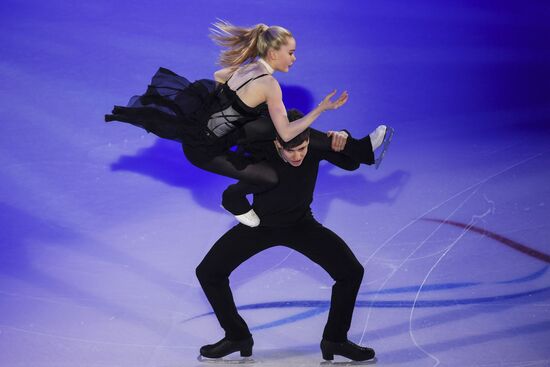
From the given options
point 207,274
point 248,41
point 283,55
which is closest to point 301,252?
point 207,274

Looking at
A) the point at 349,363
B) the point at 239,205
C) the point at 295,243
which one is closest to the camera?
the point at 239,205

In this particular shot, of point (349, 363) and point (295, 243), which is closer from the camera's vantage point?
point (295, 243)

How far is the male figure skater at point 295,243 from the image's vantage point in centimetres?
428

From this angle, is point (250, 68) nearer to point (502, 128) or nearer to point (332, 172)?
point (332, 172)

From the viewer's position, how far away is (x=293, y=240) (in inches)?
170

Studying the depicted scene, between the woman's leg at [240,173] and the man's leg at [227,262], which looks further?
the man's leg at [227,262]

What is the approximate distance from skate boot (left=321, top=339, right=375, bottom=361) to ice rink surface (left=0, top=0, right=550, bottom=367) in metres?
0.08

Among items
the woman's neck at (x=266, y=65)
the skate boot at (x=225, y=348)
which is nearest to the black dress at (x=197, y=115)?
the woman's neck at (x=266, y=65)

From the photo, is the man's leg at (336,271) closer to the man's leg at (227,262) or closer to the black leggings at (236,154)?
the man's leg at (227,262)

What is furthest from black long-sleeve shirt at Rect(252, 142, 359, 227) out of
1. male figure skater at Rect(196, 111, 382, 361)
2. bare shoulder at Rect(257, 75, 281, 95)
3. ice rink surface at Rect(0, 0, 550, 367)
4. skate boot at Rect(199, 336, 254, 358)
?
ice rink surface at Rect(0, 0, 550, 367)

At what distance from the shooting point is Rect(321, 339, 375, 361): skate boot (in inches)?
174

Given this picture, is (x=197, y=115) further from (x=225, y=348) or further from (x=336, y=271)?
(x=225, y=348)

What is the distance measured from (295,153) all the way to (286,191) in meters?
0.21

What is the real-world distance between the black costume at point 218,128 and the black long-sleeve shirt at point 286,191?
0.04 m
